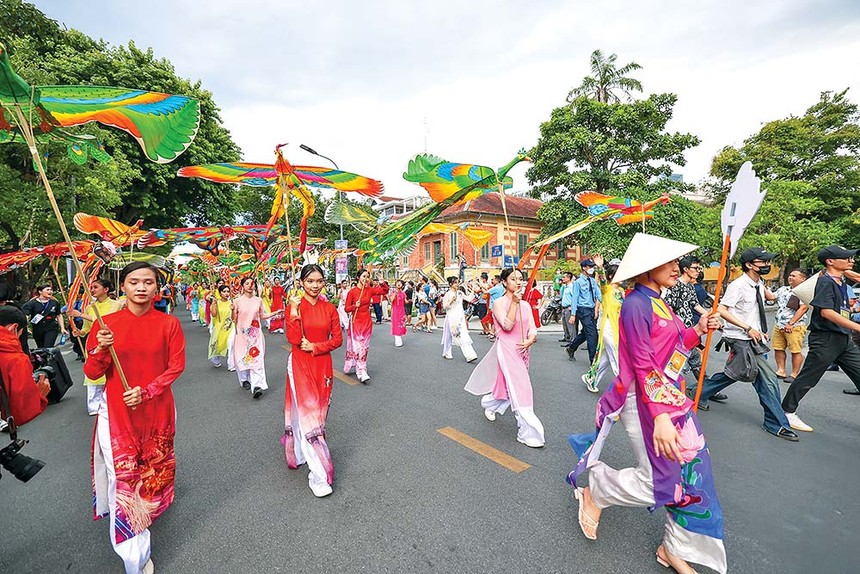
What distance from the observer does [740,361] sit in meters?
4.10

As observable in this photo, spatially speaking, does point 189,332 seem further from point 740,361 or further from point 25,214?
point 740,361

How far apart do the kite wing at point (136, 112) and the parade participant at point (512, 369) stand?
2.79 metres

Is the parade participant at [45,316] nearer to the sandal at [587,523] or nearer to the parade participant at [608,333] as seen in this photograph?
the sandal at [587,523]

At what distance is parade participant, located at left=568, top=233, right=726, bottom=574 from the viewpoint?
2027 mm

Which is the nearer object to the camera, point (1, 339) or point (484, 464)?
point (1, 339)

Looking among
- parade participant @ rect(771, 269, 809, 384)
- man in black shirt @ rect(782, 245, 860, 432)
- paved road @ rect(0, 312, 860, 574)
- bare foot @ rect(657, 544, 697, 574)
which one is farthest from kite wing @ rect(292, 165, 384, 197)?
parade participant @ rect(771, 269, 809, 384)

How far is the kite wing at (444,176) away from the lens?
12.7 ft

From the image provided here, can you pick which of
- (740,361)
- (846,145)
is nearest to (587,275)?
(740,361)

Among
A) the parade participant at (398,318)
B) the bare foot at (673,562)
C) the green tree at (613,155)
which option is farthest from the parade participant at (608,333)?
the green tree at (613,155)

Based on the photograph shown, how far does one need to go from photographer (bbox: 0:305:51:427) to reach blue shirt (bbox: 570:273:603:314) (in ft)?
22.2

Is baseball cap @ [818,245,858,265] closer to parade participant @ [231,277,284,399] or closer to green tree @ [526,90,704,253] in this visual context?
parade participant @ [231,277,284,399]

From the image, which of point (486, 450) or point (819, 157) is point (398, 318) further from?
point (819, 157)

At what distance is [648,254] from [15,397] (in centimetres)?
343

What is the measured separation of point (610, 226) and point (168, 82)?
18337 mm
